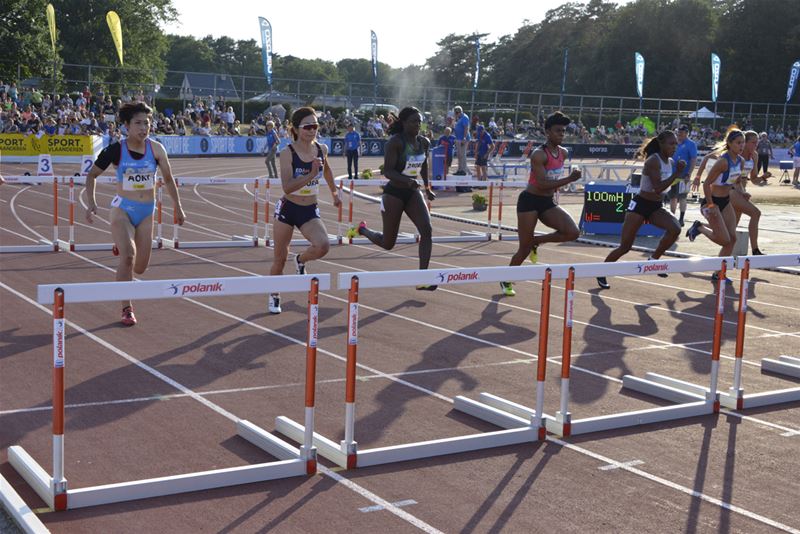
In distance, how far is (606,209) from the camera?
19.8m

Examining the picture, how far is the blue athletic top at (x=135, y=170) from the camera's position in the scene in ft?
30.4

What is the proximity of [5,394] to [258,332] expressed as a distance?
292cm

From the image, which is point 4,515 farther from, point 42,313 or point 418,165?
point 418,165

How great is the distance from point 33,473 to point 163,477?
689 millimetres

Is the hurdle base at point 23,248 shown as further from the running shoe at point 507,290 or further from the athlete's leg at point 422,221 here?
the running shoe at point 507,290

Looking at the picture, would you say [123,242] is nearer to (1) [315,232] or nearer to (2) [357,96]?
(1) [315,232]

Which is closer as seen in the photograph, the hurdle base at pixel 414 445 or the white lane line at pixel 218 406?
the white lane line at pixel 218 406

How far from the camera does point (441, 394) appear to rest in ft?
25.2

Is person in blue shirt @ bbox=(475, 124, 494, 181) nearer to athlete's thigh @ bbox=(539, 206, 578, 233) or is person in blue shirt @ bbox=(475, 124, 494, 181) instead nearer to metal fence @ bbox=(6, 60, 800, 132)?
athlete's thigh @ bbox=(539, 206, 578, 233)

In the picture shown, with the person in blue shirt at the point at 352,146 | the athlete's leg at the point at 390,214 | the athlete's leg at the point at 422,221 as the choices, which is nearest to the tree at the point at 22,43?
the person in blue shirt at the point at 352,146

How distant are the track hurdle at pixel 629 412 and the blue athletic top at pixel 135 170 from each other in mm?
4093

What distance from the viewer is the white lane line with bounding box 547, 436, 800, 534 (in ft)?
17.2

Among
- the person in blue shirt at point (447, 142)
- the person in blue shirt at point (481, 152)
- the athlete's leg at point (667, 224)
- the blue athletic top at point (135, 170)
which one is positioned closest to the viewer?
the blue athletic top at point (135, 170)

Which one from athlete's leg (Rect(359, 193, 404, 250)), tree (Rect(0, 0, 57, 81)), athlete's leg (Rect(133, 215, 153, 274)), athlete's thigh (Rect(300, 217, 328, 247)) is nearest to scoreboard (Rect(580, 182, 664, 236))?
athlete's leg (Rect(359, 193, 404, 250))
